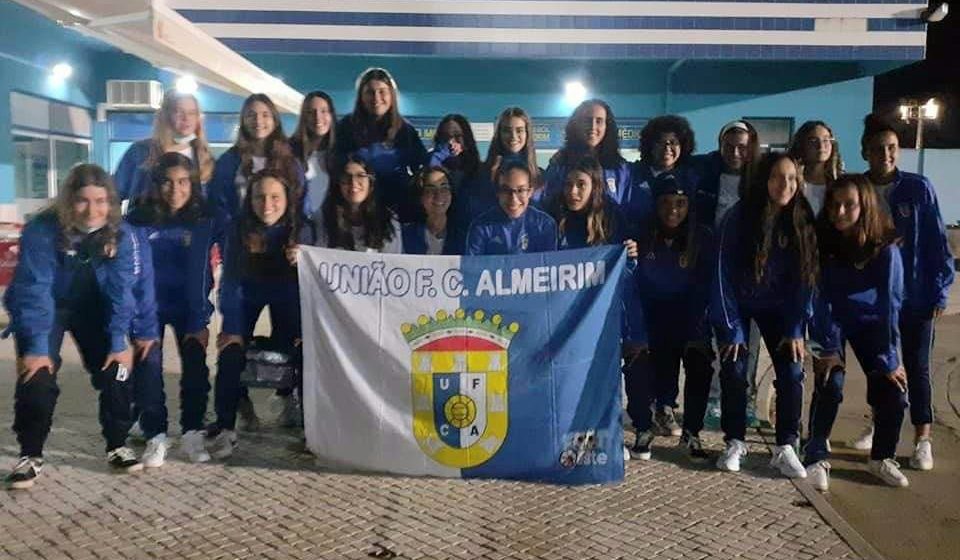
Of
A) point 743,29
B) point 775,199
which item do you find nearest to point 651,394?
point 775,199

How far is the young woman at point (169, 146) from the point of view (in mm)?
5207

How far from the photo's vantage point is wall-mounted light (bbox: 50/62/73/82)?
14656mm

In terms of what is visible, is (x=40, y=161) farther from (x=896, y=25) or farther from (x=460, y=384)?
(x=896, y=25)

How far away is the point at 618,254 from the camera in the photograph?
4.53 m

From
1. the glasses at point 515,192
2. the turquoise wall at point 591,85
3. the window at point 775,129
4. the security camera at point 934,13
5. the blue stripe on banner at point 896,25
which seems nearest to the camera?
the glasses at point 515,192

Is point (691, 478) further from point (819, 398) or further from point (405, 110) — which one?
Answer: point (405, 110)

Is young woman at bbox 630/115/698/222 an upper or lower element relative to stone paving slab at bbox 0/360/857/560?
upper

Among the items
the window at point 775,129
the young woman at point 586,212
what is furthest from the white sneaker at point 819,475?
the window at point 775,129

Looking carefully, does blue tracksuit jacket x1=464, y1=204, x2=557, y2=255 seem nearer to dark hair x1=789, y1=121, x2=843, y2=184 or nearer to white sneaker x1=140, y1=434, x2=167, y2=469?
dark hair x1=789, y1=121, x2=843, y2=184

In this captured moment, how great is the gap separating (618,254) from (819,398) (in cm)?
142

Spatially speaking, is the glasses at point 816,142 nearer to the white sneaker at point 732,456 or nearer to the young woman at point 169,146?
the white sneaker at point 732,456

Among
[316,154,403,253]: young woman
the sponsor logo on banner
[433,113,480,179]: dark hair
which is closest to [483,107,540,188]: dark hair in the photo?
[433,113,480,179]: dark hair

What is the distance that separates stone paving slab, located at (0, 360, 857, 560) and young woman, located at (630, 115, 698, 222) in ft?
5.22

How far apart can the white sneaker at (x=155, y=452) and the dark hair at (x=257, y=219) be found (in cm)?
116
